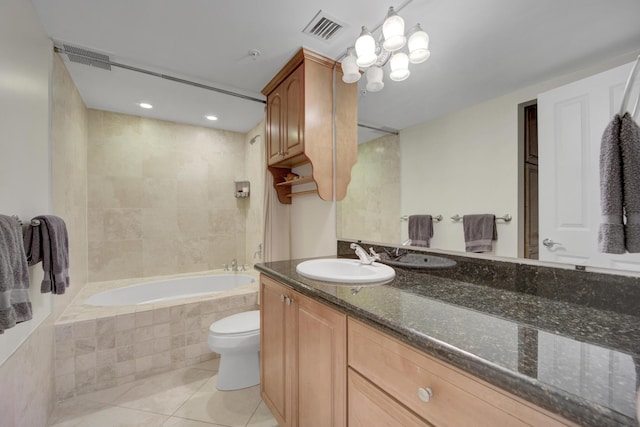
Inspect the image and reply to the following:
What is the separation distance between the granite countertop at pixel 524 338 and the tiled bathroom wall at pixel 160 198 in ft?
9.02

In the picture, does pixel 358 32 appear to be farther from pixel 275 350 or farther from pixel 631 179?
pixel 275 350

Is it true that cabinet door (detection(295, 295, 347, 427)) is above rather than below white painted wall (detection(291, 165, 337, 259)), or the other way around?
below

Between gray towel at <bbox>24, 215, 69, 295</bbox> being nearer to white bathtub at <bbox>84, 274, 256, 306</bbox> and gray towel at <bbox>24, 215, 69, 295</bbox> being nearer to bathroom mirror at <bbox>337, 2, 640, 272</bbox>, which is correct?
white bathtub at <bbox>84, 274, 256, 306</bbox>

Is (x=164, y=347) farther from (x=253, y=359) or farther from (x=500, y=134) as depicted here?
(x=500, y=134)

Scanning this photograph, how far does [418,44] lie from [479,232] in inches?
38.7

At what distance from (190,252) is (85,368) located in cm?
157

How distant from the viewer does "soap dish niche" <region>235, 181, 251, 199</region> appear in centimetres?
348

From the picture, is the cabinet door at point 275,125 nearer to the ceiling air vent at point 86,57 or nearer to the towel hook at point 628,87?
the ceiling air vent at point 86,57

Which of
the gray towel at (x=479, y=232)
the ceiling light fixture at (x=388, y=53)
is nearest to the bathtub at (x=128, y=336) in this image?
the gray towel at (x=479, y=232)

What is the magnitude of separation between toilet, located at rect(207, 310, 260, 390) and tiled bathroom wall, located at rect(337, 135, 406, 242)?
0.97m

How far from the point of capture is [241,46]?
1741 mm

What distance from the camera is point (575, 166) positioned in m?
0.86

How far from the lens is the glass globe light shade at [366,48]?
4.77ft

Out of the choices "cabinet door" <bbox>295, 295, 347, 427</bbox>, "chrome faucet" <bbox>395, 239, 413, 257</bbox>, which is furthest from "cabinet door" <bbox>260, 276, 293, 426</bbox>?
"chrome faucet" <bbox>395, 239, 413, 257</bbox>
